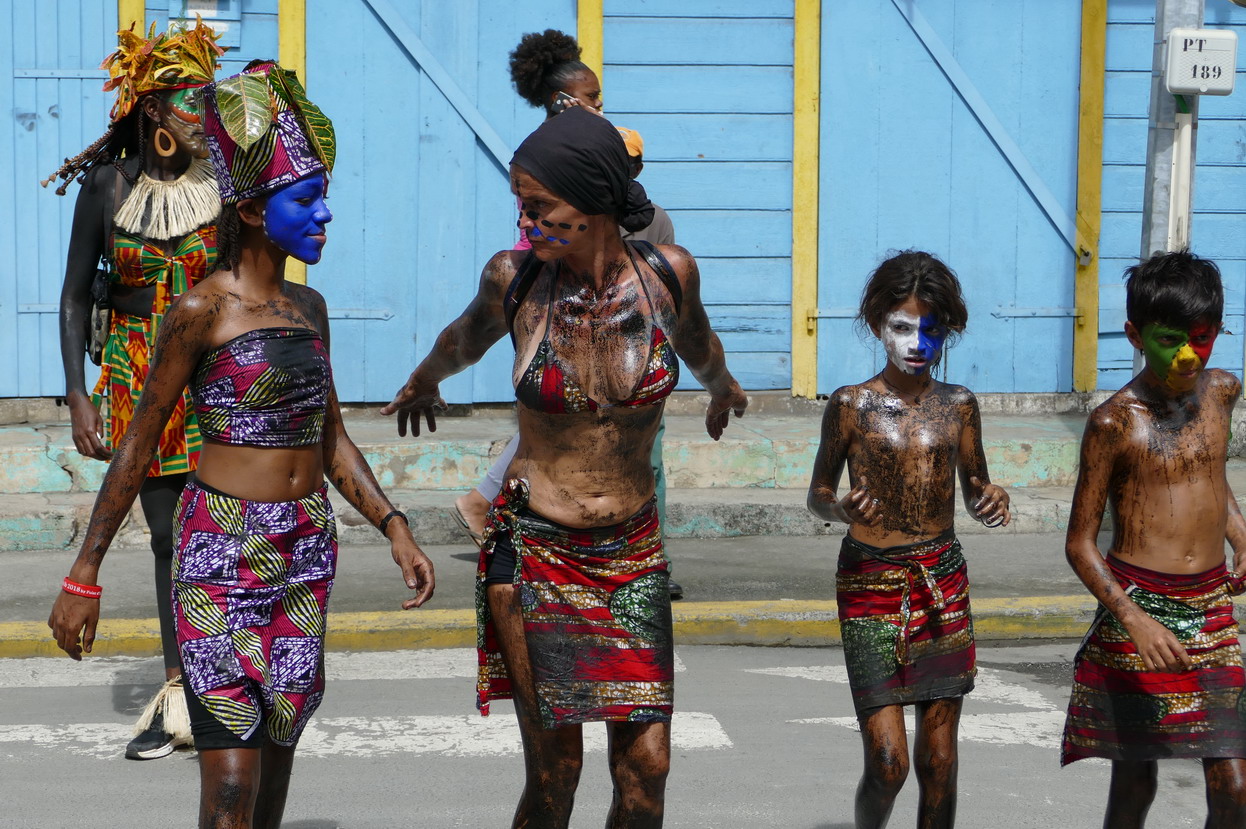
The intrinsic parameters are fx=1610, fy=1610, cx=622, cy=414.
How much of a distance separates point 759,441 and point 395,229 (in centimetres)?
264

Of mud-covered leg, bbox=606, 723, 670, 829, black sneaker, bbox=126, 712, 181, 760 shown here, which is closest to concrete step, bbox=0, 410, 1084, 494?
black sneaker, bbox=126, 712, 181, 760

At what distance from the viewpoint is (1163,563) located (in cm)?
400

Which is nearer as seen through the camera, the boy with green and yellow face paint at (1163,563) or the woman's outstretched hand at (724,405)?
the boy with green and yellow face paint at (1163,563)

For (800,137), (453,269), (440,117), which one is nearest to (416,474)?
(453,269)

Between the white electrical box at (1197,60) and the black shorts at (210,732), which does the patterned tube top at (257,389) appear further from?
the white electrical box at (1197,60)

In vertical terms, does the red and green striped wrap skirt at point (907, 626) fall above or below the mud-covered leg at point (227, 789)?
above

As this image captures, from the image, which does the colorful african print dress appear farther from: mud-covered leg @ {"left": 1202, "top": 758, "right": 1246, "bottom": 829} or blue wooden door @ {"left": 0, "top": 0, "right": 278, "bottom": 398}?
blue wooden door @ {"left": 0, "top": 0, "right": 278, "bottom": 398}

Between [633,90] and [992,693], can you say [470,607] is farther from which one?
[633,90]

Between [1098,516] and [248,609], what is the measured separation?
6.83 ft

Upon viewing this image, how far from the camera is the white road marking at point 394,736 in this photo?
5.43 m

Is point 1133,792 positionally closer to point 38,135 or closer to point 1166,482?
point 1166,482

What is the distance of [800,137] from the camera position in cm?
1027

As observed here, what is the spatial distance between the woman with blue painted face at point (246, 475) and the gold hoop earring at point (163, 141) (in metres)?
1.46

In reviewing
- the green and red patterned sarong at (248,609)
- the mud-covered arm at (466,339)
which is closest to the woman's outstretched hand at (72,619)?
the green and red patterned sarong at (248,609)
